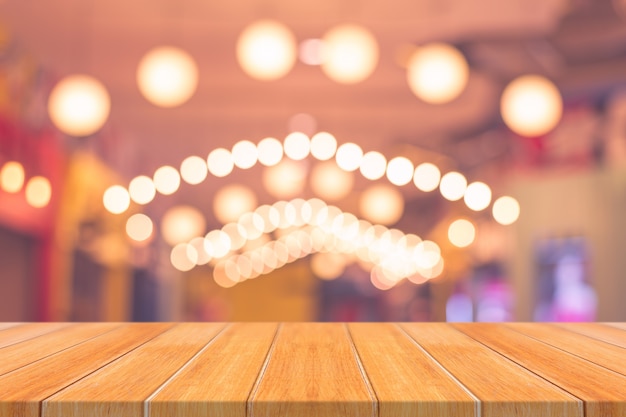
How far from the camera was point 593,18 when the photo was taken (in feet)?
20.5

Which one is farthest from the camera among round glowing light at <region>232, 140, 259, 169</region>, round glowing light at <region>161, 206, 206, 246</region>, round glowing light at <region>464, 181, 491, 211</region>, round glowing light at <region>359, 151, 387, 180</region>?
round glowing light at <region>161, 206, 206, 246</region>

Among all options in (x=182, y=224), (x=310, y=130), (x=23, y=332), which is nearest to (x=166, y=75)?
(x=23, y=332)

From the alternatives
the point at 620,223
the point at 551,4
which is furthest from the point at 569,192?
the point at 551,4

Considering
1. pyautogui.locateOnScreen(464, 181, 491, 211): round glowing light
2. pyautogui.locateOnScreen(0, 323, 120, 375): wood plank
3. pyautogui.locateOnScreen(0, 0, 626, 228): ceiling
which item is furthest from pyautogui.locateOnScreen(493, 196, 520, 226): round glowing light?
pyautogui.locateOnScreen(0, 323, 120, 375): wood plank

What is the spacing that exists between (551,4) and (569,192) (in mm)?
3810

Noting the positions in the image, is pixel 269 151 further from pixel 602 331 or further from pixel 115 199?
pixel 602 331

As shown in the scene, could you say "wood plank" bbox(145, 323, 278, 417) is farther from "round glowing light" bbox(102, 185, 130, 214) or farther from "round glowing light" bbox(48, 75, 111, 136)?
"round glowing light" bbox(102, 185, 130, 214)

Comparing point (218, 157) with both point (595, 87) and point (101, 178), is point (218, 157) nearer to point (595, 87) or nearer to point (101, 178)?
point (101, 178)

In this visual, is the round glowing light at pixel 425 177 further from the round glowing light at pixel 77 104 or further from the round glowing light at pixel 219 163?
the round glowing light at pixel 77 104

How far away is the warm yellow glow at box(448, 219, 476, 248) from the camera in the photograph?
587 inches

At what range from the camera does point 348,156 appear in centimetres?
802

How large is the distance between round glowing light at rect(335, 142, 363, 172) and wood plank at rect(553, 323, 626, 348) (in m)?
5.12

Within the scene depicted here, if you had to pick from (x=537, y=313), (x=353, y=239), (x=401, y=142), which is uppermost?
(x=401, y=142)

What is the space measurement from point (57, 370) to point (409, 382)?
2.79 ft
